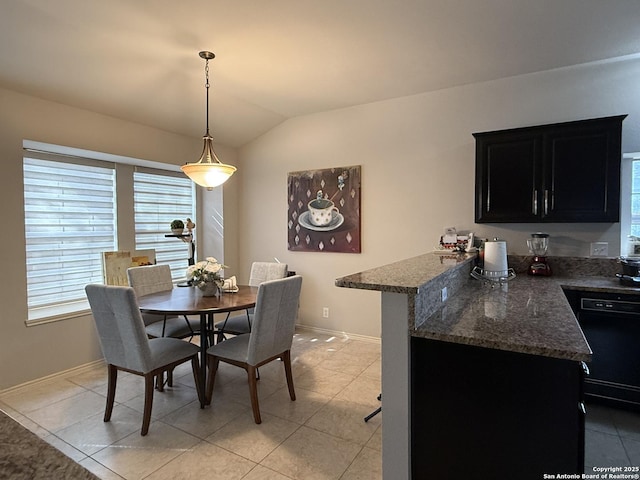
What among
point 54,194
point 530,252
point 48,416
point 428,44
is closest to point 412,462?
point 530,252

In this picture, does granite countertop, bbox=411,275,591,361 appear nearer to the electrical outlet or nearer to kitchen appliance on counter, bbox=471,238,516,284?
kitchen appliance on counter, bbox=471,238,516,284

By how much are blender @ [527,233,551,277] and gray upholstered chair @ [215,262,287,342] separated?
2.28 m

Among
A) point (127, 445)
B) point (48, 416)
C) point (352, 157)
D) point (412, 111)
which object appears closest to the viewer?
point (127, 445)

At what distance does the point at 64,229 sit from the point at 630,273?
4.90 metres

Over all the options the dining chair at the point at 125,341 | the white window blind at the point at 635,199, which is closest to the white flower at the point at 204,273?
the dining chair at the point at 125,341

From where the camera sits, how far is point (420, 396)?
159 cm

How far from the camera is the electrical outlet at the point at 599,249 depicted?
296 cm

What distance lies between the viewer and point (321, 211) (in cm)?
431

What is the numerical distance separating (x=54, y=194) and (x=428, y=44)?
3619 mm

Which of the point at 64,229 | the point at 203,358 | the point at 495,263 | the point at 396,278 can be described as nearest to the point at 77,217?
the point at 64,229

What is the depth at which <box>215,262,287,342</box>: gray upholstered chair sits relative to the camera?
3.27m

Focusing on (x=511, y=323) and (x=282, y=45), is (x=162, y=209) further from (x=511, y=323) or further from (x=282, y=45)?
(x=511, y=323)

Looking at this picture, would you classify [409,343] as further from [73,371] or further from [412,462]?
[73,371]

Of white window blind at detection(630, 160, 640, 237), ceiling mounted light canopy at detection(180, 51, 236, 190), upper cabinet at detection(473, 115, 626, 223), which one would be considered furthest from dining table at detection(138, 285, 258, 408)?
white window blind at detection(630, 160, 640, 237)
